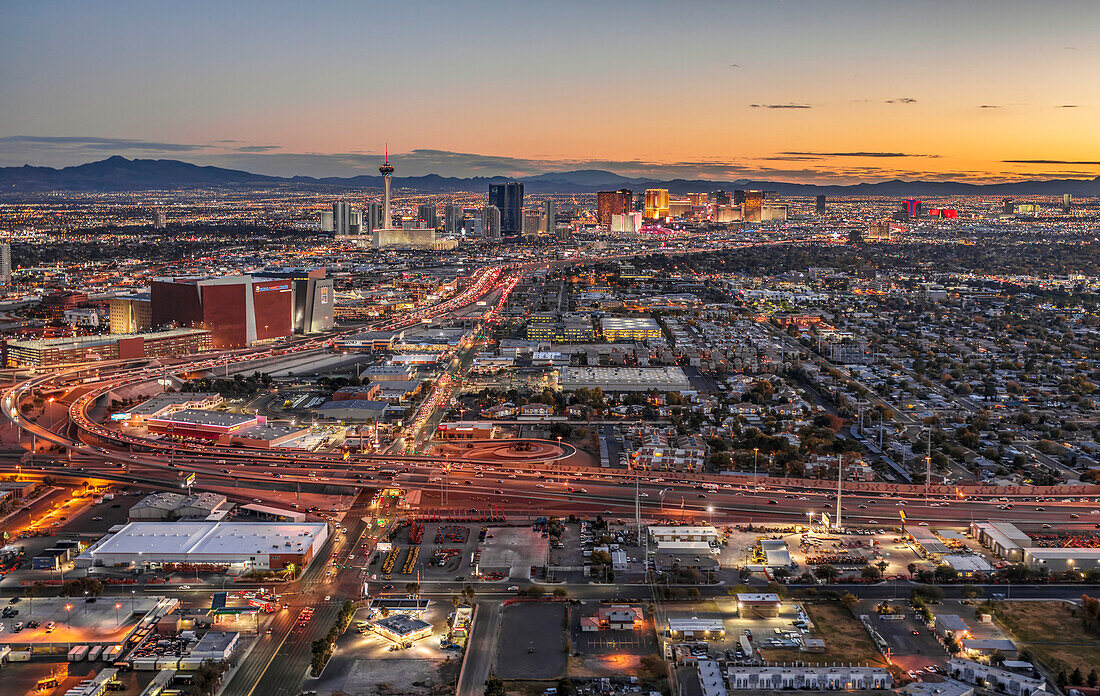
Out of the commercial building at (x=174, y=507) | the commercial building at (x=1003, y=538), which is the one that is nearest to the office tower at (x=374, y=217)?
the commercial building at (x=174, y=507)

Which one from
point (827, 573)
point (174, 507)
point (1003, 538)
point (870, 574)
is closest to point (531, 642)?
point (827, 573)

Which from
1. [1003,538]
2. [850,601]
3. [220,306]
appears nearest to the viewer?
[850,601]

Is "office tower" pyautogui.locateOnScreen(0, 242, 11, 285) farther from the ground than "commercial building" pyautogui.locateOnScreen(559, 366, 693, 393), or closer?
farther from the ground

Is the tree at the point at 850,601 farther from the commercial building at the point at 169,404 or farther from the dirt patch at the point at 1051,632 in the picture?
the commercial building at the point at 169,404

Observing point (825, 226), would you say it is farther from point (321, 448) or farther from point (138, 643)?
point (138, 643)

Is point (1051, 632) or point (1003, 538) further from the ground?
point (1003, 538)

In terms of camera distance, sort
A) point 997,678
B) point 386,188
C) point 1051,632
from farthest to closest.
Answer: point 386,188
point 1051,632
point 997,678

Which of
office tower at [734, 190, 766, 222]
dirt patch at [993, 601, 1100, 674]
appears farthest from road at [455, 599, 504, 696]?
office tower at [734, 190, 766, 222]

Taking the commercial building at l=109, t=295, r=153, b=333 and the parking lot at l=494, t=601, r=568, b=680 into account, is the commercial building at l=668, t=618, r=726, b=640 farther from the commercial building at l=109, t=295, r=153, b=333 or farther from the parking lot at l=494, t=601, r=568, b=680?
the commercial building at l=109, t=295, r=153, b=333

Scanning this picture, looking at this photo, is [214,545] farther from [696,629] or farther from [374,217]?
[374,217]
